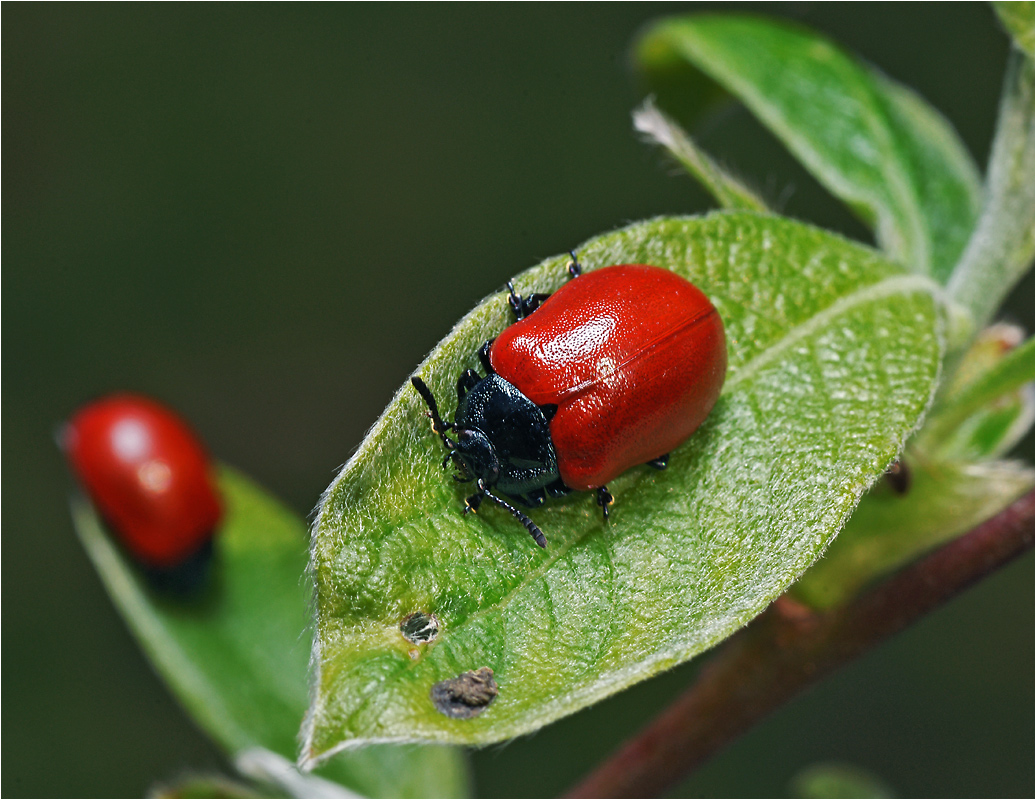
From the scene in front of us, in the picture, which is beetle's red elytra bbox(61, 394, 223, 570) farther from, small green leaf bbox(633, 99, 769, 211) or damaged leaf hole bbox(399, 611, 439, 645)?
small green leaf bbox(633, 99, 769, 211)

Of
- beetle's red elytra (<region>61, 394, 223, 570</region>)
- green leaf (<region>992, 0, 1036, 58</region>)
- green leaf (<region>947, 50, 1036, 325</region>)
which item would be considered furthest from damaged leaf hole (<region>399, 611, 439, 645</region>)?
beetle's red elytra (<region>61, 394, 223, 570</region>)

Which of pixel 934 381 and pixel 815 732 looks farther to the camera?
pixel 815 732

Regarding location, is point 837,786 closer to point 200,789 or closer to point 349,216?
point 200,789

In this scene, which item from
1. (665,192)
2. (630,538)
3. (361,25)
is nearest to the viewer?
(630,538)

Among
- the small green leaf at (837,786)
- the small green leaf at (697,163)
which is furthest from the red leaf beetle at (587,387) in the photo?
the small green leaf at (837,786)

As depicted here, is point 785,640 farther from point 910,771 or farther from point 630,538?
point 910,771

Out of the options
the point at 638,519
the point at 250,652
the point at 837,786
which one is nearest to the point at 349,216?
the point at 250,652

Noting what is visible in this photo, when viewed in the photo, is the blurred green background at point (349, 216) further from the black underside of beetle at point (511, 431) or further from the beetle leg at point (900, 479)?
the beetle leg at point (900, 479)

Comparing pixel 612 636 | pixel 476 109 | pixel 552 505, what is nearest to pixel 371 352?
pixel 476 109
